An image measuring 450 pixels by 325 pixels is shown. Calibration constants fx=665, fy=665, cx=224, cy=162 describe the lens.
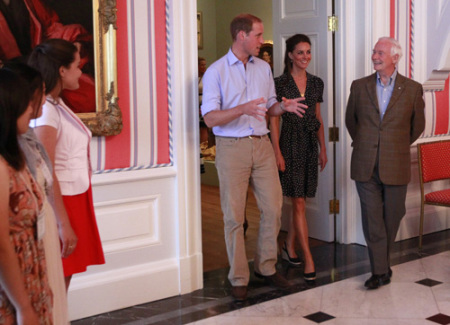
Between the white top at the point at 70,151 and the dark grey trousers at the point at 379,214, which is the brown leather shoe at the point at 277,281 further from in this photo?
the white top at the point at 70,151

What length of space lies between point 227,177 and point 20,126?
2407mm

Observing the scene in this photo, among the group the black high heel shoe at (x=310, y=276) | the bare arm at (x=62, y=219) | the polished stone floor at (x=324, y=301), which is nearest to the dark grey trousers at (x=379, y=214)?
the polished stone floor at (x=324, y=301)

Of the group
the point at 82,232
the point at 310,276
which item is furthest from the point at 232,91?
the point at 82,232

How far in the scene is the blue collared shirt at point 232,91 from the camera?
13.6 ft

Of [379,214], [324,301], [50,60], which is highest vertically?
[50,60]

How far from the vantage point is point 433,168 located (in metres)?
5.61

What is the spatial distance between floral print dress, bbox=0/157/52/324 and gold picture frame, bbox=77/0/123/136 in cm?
197

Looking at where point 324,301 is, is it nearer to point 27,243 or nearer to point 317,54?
point 317,54

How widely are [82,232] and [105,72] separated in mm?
1284

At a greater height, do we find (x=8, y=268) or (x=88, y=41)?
(x=88, y=41)

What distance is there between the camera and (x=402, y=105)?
4.33 metres

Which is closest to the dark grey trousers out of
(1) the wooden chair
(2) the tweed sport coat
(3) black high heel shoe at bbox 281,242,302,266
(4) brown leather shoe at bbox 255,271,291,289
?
(2) the tweed sport coat

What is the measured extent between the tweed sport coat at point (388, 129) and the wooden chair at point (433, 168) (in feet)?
3.75

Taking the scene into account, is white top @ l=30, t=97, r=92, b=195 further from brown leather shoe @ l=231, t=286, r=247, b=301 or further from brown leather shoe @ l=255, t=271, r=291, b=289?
brown leather shoe @ l=255, t=271, r=291, b=289
